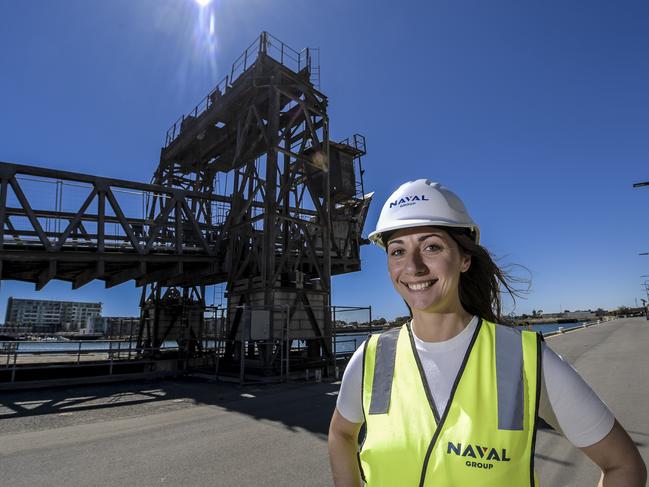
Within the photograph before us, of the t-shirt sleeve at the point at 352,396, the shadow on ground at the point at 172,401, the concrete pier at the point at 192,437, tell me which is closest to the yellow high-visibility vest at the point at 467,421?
the t-shirt sleeve at the point at 352,396

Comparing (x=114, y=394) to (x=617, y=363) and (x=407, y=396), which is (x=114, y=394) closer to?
(x=407, y=396)

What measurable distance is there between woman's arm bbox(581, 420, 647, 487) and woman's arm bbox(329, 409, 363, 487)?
96 centimetres

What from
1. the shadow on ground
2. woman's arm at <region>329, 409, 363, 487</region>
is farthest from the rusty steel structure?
woman's arm at <region>329, 409, 363, 487</region>

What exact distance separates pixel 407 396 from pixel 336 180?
1848cm

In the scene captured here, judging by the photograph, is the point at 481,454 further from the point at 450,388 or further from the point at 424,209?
the point at 424,209

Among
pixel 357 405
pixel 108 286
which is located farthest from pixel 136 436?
pixel 108 286

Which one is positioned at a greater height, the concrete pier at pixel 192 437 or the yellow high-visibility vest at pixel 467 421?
the yellow high-visibility vest at pixel 467 421

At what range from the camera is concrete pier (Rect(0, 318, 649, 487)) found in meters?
4.70

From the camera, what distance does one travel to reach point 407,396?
5.33 ft

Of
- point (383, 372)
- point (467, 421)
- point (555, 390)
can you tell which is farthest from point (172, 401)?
point (555, 390)

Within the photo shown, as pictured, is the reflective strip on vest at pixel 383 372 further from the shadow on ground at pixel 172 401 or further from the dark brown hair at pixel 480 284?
the shadow on ground at pixel 172 401

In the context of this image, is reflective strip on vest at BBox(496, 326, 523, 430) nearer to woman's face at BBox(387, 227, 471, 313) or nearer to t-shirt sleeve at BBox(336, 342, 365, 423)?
woman's face at BBox(387, 227, 471, 313)

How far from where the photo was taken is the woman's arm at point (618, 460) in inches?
50.3

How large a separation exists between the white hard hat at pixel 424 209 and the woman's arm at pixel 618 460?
3.06 feet
